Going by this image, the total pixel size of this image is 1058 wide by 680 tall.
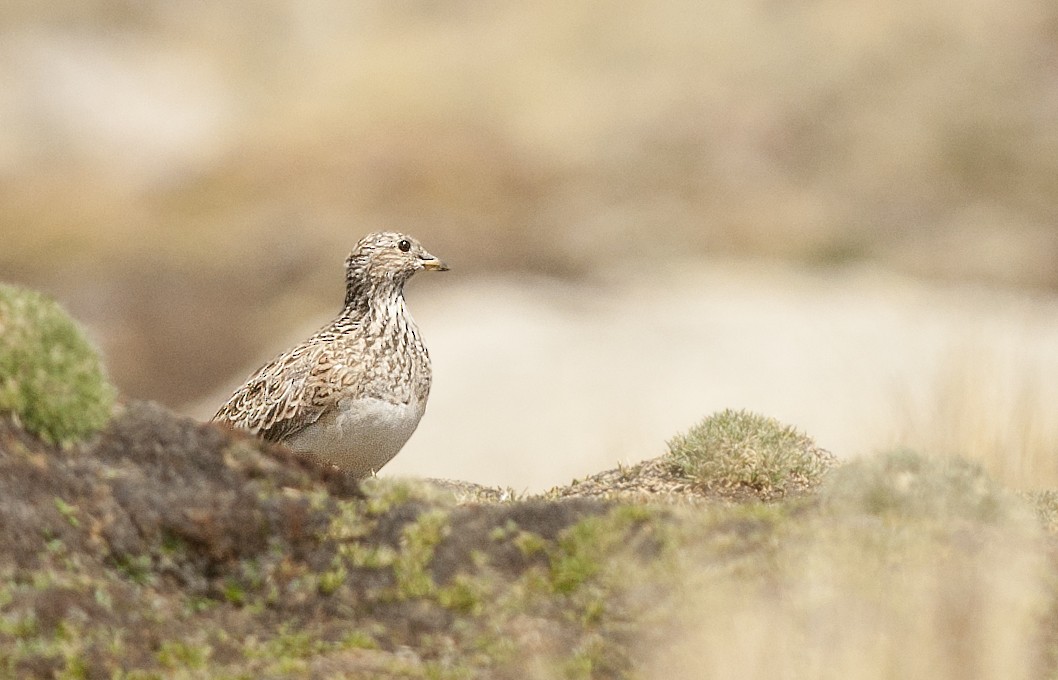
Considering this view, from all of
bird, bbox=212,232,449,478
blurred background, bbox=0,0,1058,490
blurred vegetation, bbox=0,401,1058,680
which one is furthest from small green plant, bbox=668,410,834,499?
blurred background, bbox=0,0,1058,490

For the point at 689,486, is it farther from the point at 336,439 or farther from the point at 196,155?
the point at 196,155

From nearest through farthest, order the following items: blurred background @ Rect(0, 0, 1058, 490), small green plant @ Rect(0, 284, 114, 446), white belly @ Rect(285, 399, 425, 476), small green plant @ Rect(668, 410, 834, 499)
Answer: small green plant @ Rect(0, 284, 114, 446) < white belly @ Rect(285, 399, 425, 476) < small green plant @ Rect(668, 410, 834, 499) < blurred background @ Rect(0, 0, 1058, 490)

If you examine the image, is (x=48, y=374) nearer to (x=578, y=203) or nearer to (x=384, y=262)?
(x=384, y=262)

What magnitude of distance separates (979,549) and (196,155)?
1815 inches

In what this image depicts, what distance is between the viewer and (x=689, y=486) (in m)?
10.4

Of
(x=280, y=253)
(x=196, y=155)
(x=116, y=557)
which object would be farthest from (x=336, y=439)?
(x=196, y=155)

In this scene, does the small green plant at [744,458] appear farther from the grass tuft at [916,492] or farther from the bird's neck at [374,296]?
the grass tuft at [916,492]

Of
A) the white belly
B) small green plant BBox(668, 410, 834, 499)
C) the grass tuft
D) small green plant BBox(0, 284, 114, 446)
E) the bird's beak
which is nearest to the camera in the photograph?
small green plant BBox(0, 284, 114, 446)

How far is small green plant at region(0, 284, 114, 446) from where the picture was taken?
708cm

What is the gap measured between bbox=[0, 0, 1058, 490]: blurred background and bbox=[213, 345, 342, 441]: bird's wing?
17.7 feet

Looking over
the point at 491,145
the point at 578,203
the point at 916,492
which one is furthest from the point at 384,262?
the point at 491,145

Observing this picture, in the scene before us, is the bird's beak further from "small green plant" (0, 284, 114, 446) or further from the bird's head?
"small green plant" (0, 284, 114, 446)

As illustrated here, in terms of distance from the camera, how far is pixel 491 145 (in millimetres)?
47500

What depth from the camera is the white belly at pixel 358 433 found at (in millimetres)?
9867
